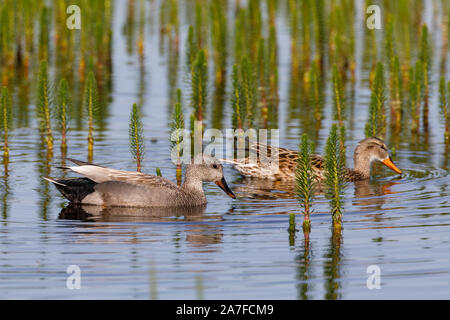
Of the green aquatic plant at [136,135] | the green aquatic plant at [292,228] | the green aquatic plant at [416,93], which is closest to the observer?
the green aquatic plant at [292,228]

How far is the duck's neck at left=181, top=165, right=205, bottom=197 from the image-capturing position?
1398 centimetres

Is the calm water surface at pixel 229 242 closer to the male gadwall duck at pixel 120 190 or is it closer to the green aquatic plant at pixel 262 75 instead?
the male gadwall duck at pixel 120 190

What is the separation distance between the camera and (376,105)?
16812 millimetres

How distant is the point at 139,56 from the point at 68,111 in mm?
8975

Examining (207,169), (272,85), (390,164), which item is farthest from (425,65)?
(207,169)

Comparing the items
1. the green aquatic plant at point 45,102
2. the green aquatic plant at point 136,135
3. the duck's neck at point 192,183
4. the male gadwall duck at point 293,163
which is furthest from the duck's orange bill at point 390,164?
the green aquatic plant at point 45,102

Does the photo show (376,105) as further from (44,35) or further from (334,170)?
(44,35)

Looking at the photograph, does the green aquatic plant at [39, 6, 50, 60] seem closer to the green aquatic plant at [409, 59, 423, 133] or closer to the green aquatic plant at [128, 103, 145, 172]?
the green aquatic plant at [128, 103, 145, 172]

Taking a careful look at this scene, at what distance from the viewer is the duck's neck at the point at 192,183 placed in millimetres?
13977

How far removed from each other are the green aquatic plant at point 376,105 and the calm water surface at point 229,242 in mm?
625

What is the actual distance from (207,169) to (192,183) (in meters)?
0.28

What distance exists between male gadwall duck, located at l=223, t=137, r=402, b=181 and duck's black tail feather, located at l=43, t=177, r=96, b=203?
3130 millimetres

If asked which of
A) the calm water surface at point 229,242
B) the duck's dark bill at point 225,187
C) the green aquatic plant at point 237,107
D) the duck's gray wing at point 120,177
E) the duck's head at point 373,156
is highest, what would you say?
the green aquatic plant at point 237,107

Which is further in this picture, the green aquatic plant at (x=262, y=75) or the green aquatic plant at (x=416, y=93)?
the green aquatic plant at (x=262, y=75)
